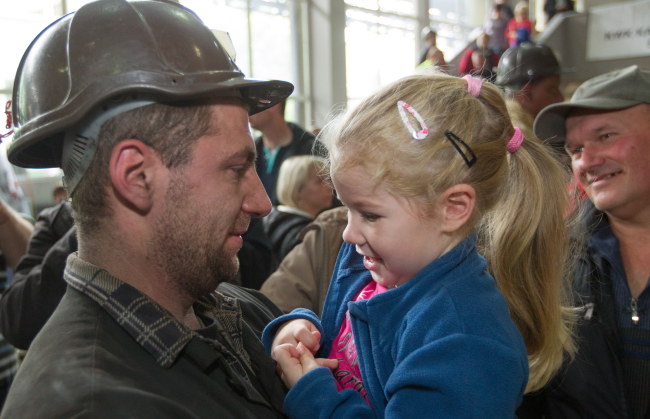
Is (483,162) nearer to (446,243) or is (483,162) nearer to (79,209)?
(446,243)

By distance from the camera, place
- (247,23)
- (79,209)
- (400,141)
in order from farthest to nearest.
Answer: (247,23), (400,141), (79,209)

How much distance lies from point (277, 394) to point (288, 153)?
285 cm

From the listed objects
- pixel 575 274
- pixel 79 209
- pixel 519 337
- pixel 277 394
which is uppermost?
pixel 79 209

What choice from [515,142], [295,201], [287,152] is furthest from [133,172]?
[287,152]

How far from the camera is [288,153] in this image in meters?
4.19

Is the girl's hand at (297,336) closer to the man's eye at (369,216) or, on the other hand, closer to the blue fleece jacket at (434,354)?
the blue fleece jacket at (434,354)

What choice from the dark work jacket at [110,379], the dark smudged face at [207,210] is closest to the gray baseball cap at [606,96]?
the dark smudged face at [207,210]

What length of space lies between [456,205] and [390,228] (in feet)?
0.57

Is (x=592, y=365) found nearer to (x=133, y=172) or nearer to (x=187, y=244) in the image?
(x=187, y=244)

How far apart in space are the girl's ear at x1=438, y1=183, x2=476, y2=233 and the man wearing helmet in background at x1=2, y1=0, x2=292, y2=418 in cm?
42

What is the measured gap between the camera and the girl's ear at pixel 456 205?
59.2 inches

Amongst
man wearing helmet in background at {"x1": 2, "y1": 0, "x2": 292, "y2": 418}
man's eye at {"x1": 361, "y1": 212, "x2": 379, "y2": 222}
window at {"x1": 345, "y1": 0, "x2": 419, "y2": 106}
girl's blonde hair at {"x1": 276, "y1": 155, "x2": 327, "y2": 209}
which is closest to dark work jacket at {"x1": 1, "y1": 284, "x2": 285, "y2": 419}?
man wearing helmet in background at {"x1": 2, "y1": 0, "x2": 292, "y2": 418}

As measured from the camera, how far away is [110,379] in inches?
43.6

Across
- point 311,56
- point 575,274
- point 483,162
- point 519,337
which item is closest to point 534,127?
point 575,274
